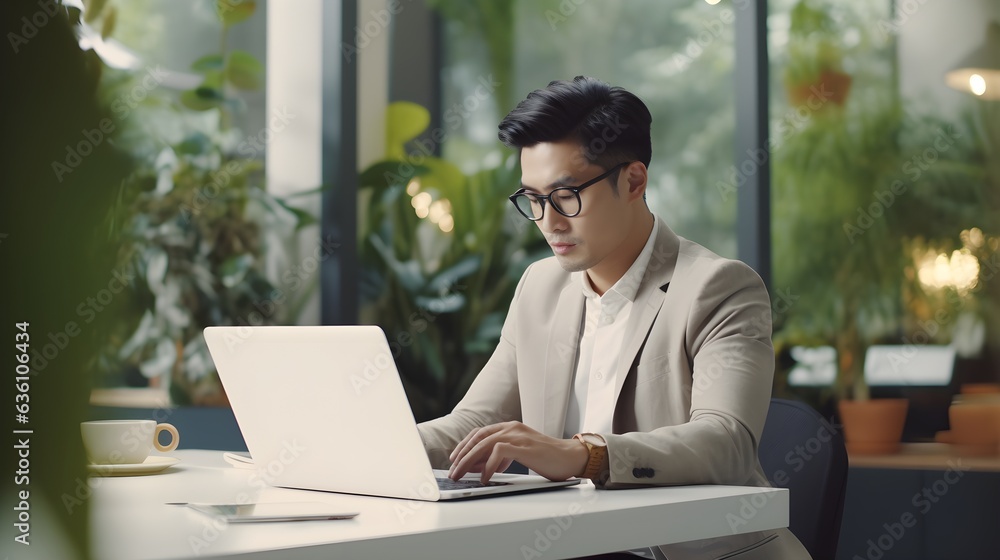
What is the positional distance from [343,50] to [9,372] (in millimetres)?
3146

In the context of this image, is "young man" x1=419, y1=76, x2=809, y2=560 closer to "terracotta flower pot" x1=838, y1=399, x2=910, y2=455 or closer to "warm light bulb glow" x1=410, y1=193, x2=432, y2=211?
"terracotta flower pot" x1=838, y1=399, x2=910, y2=455

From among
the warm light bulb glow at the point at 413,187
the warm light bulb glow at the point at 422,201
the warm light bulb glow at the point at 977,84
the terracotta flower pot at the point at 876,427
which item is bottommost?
the terracotta flower pot at the point at 876,427

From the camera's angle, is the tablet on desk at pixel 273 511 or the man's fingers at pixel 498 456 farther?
the man's fingers at pixel 498 456

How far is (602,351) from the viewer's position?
1.84 m

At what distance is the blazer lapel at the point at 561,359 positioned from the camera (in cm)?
182

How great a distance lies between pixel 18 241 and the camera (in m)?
0.18

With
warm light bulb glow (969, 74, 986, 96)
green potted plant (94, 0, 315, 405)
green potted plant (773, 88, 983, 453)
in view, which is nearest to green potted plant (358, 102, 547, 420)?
green potted plant (94, 0, 315, 405)

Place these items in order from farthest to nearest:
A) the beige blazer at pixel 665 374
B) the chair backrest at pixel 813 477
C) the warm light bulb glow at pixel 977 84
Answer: the warm light bulb glow at pixel 977 84 → the chair backrest at pixel 813 477 → the beige blazer at pixel 665 374

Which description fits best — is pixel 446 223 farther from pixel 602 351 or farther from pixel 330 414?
pixel 330 414

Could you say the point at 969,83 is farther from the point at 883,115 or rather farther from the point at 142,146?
the point at 142,146

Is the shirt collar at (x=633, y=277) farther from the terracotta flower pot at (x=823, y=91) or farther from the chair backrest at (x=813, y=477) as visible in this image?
the terracotta flower pot at (x=823, y=91)

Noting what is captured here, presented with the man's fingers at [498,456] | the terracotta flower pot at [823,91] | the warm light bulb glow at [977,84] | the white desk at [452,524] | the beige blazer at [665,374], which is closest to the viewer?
the white desk at [452,524]

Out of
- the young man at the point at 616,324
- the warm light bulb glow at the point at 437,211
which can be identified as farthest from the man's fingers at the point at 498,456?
the warm light bulb glow at the point at 437,211

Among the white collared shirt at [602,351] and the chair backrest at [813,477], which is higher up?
the white collared shirt at [602,351]
